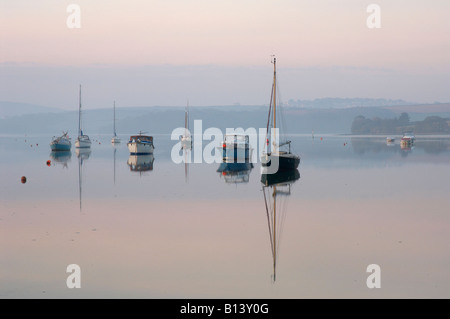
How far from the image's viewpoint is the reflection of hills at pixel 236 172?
52222 millimetres

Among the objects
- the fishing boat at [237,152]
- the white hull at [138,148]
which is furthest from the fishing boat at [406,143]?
the fishing boat at [237,152]

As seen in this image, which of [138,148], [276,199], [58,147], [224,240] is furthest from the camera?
[58,147]

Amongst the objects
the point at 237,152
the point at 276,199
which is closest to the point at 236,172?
the point at 237,152

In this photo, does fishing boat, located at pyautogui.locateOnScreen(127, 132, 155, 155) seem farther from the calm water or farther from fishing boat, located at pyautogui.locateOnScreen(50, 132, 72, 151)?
the calm water

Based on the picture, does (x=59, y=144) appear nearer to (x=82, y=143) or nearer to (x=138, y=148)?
(x=82, y=143)

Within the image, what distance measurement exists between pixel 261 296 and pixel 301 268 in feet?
11.1

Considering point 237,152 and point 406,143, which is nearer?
point 237,152

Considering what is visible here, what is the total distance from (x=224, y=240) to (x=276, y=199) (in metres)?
14.0

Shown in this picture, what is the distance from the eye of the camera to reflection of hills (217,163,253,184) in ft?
171

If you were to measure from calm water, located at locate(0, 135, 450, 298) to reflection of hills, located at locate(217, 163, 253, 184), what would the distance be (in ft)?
21.6

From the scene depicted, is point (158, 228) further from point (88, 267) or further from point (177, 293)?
point (177, 293)

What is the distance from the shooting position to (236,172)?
196 feet

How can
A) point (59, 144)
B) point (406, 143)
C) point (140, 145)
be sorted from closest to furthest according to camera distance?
point (140, 145)
point (59, 144)
point (406, 143)

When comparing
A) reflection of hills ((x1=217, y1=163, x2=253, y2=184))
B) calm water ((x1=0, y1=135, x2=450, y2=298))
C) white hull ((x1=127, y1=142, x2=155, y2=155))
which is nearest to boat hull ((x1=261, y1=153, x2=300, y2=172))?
reflection of hills ((x1=217, y1=163, x2=253, y2=184))
